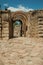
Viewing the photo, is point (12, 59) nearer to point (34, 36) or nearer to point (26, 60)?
point (26, 60)

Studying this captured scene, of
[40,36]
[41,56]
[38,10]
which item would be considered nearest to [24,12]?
[38,10]

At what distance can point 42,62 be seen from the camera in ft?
23.2

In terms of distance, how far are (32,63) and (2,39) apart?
7029 millimetres

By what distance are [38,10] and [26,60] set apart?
7.27 meters

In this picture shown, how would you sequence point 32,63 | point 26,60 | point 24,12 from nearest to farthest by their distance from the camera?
point 32,63
point 26,60
point 24,12

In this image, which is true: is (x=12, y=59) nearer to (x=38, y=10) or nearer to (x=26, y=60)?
(x=26, y=60)

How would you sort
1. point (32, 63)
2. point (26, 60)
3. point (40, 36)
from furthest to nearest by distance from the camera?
point (40, 36) < point (26, 60) < point (32, 63)

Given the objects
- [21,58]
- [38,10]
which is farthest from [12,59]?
[38,10]

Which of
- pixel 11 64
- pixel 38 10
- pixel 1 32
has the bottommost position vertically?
pixel 11 64

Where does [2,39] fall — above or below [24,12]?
below

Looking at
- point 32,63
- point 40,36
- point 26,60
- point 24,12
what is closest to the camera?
point 32,63

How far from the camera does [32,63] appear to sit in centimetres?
702

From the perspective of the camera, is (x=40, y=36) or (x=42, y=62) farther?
(x=40, y=36)

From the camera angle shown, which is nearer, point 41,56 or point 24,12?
point 41,56
